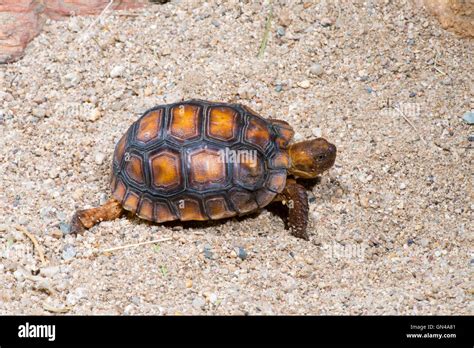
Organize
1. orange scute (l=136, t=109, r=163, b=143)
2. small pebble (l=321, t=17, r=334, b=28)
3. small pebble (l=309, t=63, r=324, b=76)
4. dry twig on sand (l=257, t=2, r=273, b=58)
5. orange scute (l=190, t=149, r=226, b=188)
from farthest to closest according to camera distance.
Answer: small pebble (l=321, t=17, r=334, b=28)
dry twig on sand (l=257, t=2, r=273, b=58)
small pebble (l=309, t=63, r=324, b=76)
orange scute (l=136, t=109, r=163, b=143)
orange scute (l=190, t=149, r=226, b=188)

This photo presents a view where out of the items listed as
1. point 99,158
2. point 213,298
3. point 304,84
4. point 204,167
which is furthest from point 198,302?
point 304,84

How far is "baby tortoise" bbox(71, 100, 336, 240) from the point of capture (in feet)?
17.9

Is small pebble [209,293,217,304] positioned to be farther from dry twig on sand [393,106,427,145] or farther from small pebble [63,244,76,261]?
dry twig on sand [393,106,427,145]

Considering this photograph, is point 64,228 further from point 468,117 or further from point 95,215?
point 468,117

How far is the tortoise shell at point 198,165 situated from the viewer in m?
5.46

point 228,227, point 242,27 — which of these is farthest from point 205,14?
point 228,227

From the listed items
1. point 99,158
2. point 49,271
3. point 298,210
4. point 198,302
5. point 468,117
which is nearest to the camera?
point 198,302

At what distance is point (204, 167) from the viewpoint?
5445 mm

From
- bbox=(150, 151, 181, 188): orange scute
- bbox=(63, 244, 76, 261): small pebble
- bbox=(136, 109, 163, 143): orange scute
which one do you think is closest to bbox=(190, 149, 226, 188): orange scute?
bbox=(150, 151, 181, 188): orange scute

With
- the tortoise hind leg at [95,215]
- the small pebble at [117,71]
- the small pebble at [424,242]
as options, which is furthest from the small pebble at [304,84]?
the tortoise hind leg at [95,215]

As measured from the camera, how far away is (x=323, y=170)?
5.75 metres

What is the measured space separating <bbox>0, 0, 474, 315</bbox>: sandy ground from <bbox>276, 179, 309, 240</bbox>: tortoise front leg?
0.11m

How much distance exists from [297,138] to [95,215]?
2.13m

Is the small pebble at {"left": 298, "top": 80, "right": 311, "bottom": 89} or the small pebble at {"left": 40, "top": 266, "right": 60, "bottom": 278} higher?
the small pebble at {"left": 298, "top": 80, "right": 311, "bottom": 89}
